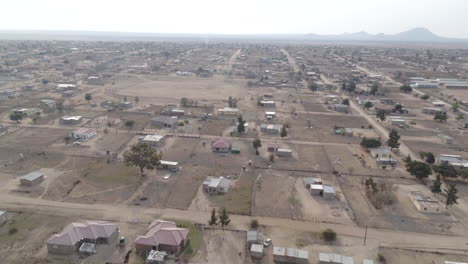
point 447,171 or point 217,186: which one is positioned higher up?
point 447,171

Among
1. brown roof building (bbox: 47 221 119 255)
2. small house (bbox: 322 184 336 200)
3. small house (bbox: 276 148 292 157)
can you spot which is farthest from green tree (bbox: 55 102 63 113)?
small house (bbox: 322 184 336 200)

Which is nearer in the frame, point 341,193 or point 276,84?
point 341,193

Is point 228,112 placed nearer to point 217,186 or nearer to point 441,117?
point 217,186

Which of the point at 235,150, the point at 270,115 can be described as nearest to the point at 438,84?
the point at 270,115

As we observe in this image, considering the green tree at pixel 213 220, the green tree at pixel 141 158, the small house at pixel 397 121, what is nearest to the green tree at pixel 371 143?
the small house at pixel 397 121

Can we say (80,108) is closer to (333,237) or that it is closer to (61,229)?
(61,229)

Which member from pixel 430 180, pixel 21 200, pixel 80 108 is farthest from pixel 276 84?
pixel 21 200
